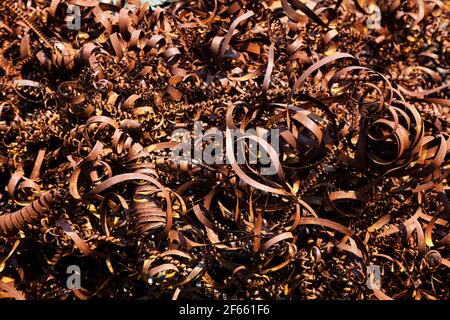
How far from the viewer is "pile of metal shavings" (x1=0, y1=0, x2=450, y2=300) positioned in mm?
1073

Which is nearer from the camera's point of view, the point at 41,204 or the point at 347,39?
the point at 41,204

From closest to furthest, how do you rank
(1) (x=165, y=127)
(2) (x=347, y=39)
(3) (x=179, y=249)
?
(3) (x=179, y=249), (1) (x=165, y=127), (2) (x=347, y=39)

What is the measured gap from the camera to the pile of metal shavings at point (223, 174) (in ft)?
3.52

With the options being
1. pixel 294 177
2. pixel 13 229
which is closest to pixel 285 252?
pixel 294 177

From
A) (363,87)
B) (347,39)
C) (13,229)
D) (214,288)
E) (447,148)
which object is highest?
(347,39)

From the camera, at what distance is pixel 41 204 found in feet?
3.57

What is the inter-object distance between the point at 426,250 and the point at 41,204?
697 mm

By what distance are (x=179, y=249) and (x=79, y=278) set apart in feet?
0.70

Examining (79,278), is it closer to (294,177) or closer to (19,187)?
(19,187)

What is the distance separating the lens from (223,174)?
3.56 ft

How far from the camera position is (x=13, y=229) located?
1.11 metres

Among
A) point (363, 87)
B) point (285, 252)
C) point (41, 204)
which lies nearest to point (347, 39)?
point (363, 87)

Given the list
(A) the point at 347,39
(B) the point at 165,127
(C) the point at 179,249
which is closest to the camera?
(C) the point at 179,249

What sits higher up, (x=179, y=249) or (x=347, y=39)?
(x=347, y=39)
